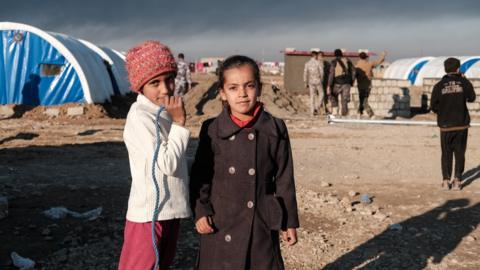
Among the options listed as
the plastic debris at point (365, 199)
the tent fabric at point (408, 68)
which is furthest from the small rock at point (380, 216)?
the tent fabric at point (408, 68)

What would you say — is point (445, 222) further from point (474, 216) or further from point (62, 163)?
point (62, 163)

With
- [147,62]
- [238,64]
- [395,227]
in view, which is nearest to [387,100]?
[395,227]

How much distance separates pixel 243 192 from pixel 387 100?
16440 millimetres

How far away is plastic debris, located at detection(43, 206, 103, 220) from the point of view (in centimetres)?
537

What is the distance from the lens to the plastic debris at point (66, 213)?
A: 17.6 ft

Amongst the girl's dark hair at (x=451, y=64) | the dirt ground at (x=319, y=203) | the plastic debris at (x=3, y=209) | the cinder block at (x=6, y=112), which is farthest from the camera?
the cinder block at (x=6, y=112)

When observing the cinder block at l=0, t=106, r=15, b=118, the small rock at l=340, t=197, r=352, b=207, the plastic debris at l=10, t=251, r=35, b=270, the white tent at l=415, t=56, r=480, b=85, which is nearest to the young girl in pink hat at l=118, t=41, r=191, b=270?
the plastic debris at l=10, t=251, r=35, b=270

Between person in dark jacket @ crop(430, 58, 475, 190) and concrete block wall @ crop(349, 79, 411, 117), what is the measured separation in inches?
427

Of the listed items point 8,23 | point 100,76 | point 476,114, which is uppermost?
point 8,23

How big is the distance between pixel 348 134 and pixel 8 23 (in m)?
11.4

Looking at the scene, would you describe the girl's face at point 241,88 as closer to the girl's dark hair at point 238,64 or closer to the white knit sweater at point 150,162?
the girl's dark hair at point 238,64

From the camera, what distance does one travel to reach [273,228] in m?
2.67

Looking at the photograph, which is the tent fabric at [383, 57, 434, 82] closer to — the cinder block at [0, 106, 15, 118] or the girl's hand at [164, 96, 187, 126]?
the cinder block at [0, 106, 15, 118]

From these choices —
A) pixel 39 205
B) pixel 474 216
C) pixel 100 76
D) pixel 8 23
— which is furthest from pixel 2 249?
pixel 100 76
